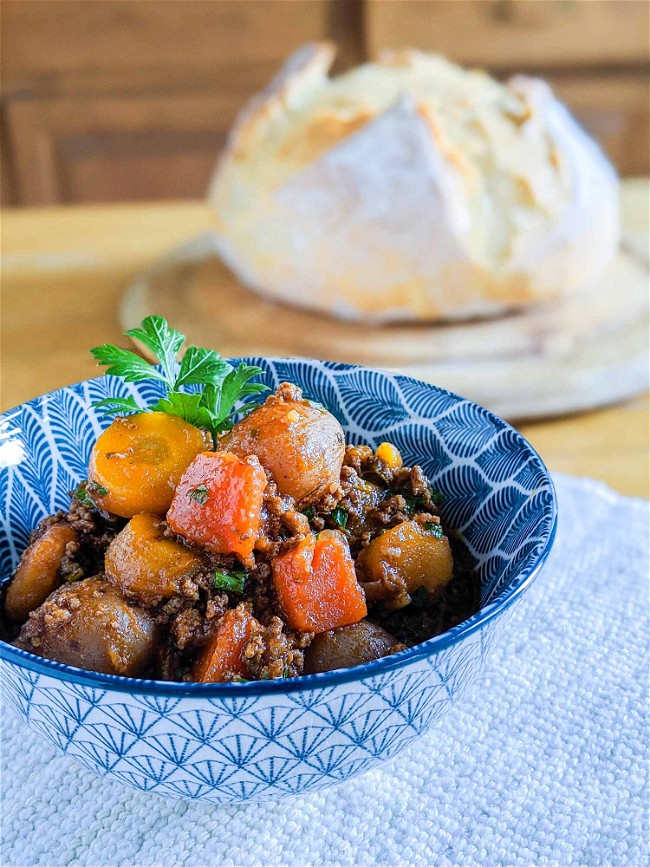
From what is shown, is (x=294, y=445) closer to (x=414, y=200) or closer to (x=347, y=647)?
(x=347, y=647)

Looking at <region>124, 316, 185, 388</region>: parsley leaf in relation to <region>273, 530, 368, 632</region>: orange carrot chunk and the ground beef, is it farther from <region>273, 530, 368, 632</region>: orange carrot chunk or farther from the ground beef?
<region>273, 530, 368, 632</region>: orange carrot chunk

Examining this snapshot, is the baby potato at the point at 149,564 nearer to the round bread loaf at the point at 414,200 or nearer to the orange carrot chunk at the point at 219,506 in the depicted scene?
the orange carrot chunk at the point at 219,506

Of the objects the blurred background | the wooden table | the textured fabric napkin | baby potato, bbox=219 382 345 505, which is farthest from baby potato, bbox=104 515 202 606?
the blurred background

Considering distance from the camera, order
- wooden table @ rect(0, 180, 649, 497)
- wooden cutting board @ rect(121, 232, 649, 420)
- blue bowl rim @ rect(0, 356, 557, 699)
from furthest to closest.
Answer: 1. wooden cutting board @ rect(121, 232, 649, 420)
2. wooden table @ rect(0, 180, 649, 497)
3. blue bowl rim @ rect(0, 356, 557, 699)

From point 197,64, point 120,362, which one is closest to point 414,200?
point 120,362

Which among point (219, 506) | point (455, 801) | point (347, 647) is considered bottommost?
point (455, 801)

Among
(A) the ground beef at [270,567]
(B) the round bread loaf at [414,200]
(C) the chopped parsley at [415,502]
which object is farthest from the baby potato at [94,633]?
(B) the round bread loaf at [414,200]

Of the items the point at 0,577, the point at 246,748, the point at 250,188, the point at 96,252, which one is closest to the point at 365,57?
the point at 96,252
